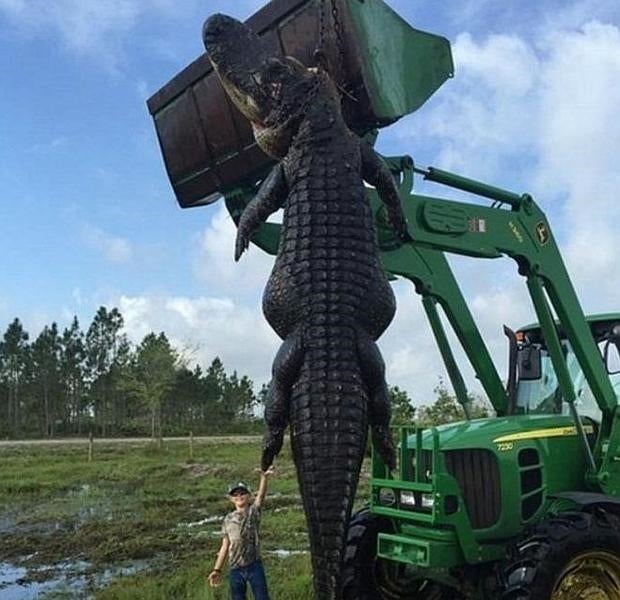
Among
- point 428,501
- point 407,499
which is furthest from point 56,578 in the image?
point 428,501

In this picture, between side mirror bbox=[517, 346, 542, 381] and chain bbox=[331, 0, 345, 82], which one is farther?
side mirror bbox=[517, 346, 542, 381]

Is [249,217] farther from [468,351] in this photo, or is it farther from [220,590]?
[220,590]

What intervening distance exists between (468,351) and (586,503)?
1458mm

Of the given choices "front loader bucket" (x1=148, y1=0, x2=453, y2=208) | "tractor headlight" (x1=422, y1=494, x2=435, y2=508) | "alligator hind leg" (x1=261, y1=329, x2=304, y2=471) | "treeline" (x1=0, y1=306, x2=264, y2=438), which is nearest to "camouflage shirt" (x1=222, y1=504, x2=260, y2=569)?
"tractor headlight" (x1=422, y1=494, x2=435, y2=508)

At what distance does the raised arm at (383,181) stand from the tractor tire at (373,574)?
3082 mm

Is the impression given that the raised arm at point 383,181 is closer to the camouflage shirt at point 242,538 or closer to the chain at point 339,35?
the chain at point 339,35

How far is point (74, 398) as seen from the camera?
55375mm

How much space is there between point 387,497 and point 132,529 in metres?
6.66

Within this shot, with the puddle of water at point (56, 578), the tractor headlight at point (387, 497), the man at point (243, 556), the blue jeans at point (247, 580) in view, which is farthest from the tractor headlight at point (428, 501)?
the puddle of water at point (56, 578)

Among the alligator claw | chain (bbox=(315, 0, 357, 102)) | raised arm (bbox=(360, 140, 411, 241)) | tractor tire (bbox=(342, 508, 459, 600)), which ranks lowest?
tractor tire (bbox=(342, 508, 459, 600))

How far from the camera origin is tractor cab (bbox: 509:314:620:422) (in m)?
6.27

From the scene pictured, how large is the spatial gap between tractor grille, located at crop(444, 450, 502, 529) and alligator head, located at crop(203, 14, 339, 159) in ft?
9.55

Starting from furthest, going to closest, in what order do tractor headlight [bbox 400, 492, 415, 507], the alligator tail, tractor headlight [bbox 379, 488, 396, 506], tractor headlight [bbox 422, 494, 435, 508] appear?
tractor headlight [bbox 379, 488, 396, 506] → tractor headlight [bbox 400, 492, 415, 507] → tractor headlight [bbox 422, 494, 435, 508] → the alligator tail

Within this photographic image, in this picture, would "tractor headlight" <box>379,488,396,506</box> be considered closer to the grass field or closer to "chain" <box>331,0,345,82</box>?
the grass field
